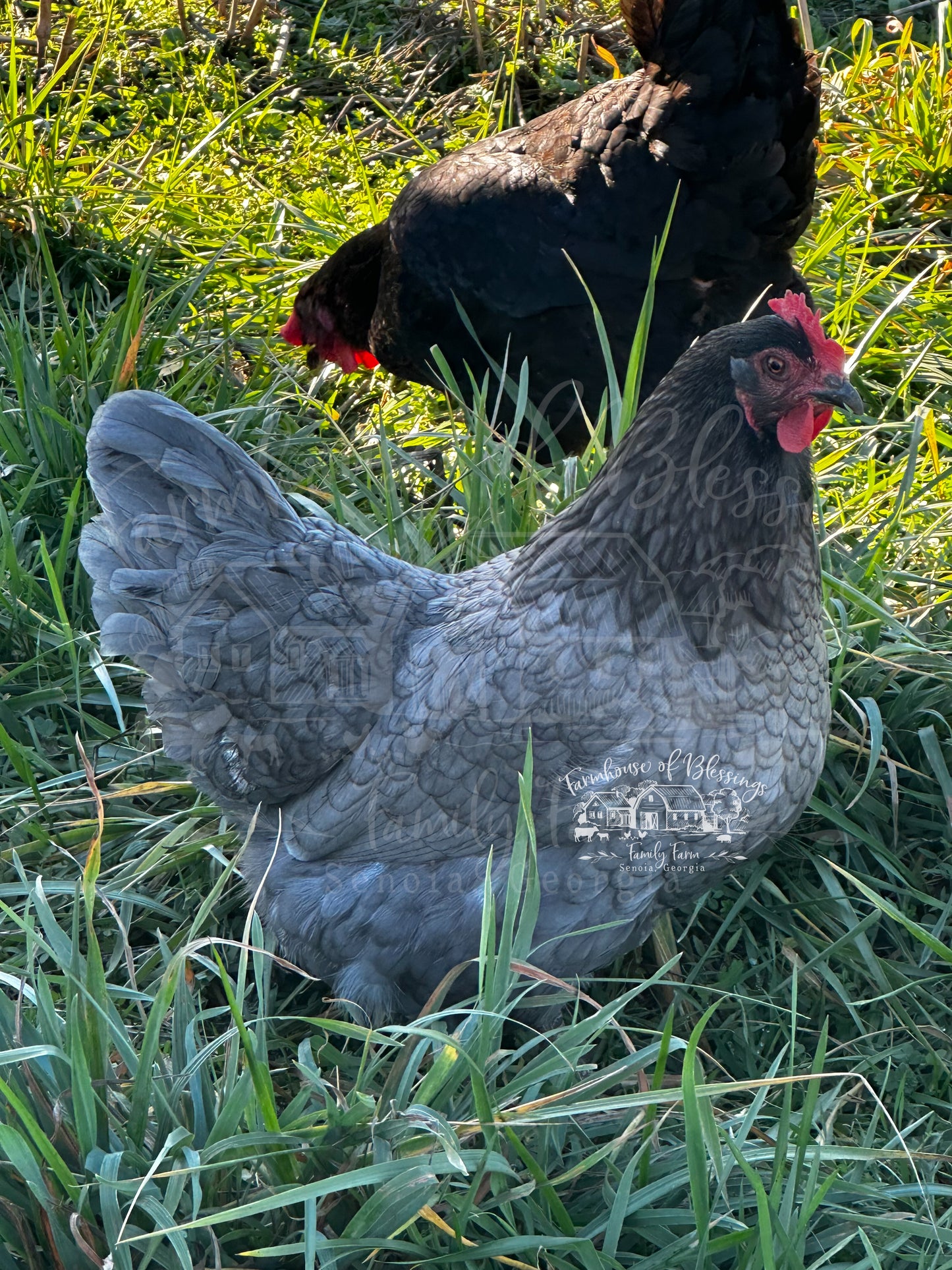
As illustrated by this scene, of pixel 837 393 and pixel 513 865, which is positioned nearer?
pixel 513 865

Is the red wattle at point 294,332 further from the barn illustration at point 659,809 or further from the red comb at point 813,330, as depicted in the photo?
the barn illustration at point 659,809

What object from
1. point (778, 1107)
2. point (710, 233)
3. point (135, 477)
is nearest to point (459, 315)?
point (710, 233)

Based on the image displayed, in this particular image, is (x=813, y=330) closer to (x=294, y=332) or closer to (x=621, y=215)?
(x=621, y=215)

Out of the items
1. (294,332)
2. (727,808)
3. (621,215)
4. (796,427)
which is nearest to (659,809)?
(727,808)

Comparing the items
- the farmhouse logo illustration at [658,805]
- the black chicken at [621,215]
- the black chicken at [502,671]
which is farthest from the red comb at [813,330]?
the black chicken at [621,215]

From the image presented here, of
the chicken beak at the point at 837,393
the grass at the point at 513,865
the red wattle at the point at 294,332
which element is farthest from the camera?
the red wattle at the point at 294,332

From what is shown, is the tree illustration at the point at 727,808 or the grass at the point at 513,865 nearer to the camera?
the grass at the point at 513,865

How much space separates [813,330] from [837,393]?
115mm

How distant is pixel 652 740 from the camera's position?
1.87m

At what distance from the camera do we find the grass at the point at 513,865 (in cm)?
146

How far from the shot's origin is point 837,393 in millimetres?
1855

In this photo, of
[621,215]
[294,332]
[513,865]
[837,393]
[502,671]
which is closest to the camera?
[513,865]

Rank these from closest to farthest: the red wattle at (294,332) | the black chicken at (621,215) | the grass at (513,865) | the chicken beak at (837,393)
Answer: the grass at (513,865) → the chicken beak at (837,393) → the black chicken at (621,215) → the red wattle at (294,332)

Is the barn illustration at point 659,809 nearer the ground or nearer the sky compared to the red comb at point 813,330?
nearer the ground
